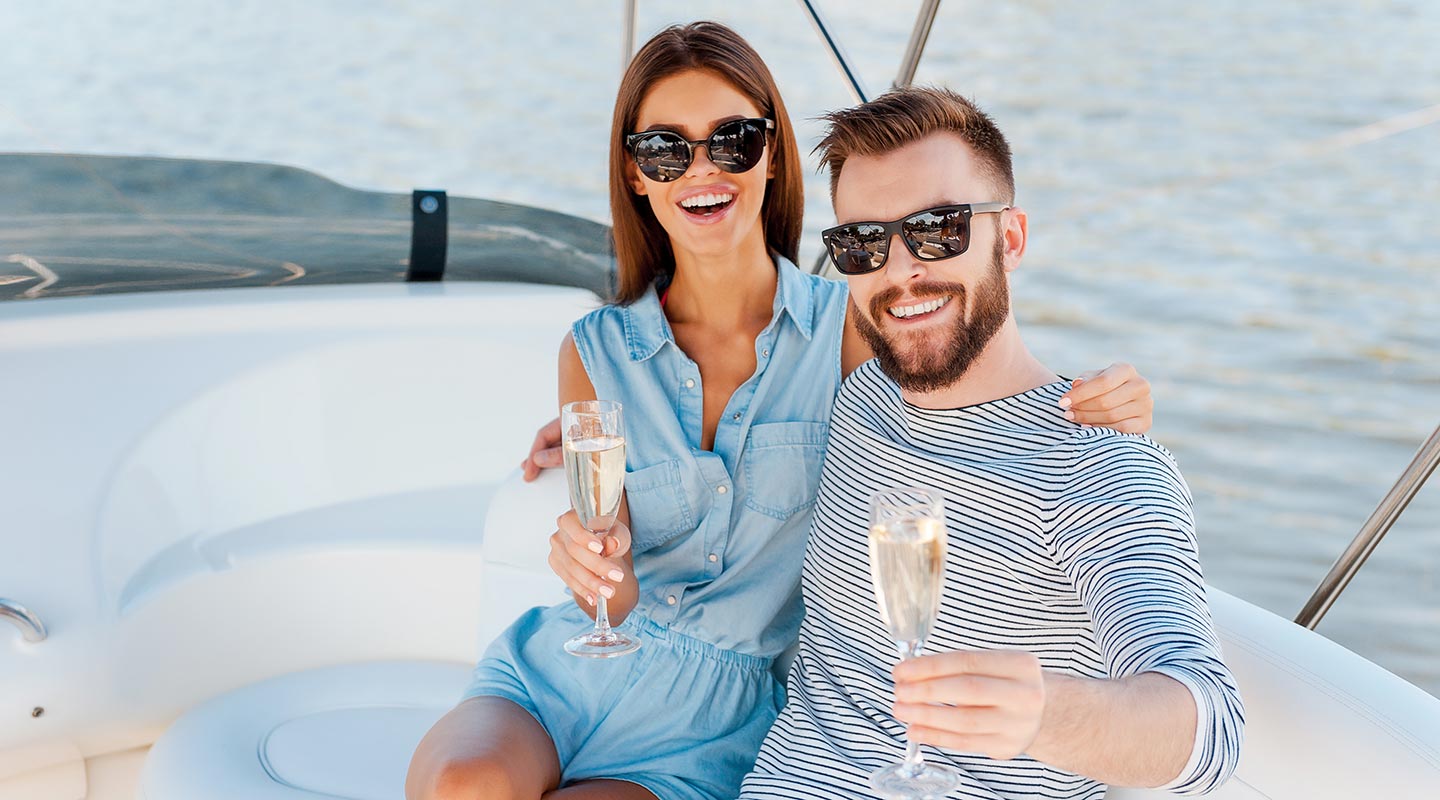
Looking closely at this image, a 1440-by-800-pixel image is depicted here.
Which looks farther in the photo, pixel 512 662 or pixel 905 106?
pixel 512 662

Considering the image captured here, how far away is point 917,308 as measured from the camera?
1735mm

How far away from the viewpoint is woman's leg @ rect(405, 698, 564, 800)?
5.96ft

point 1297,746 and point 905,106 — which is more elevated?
point 905,106

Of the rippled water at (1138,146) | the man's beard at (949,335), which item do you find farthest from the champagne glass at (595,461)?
the rippled water at (1138,146)

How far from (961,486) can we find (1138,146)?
11028 millimetres

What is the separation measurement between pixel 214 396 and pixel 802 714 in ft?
6.27

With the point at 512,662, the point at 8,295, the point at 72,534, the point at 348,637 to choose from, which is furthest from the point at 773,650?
the point at 8,295

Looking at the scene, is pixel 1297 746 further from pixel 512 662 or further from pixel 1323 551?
pixel 1323 551

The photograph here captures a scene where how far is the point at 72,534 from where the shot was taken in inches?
110

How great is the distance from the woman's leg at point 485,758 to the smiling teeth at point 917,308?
791mm

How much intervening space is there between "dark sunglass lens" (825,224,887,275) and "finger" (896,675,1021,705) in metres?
0.71

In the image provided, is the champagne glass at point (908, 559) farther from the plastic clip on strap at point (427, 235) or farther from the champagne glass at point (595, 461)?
the plastic clip on strap at point (427, 235)

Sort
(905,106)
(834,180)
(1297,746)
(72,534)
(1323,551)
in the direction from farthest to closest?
(1323,551), (72,534), (834,180), (905,106), (1297,746)

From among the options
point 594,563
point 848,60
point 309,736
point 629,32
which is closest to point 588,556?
point 594,563
